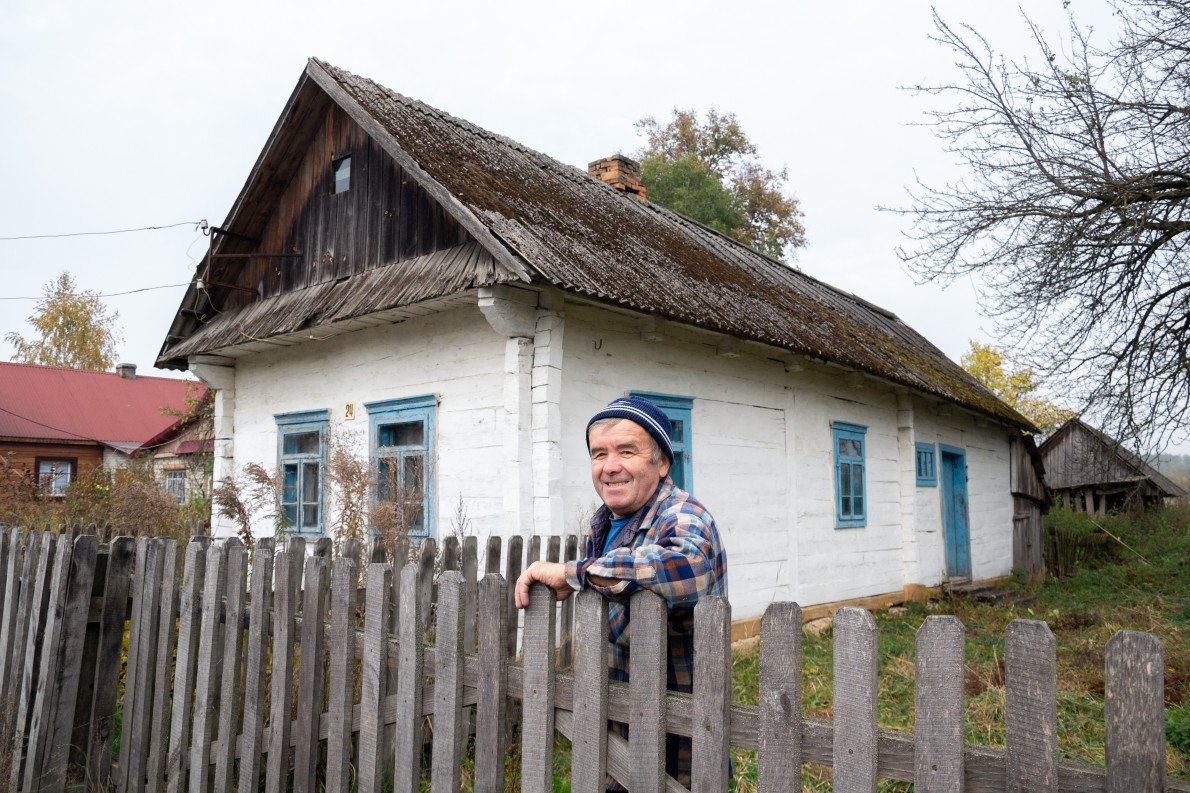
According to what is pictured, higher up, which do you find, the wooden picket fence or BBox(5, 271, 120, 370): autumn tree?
BBox(5, 271, 120, 370): autumn tree

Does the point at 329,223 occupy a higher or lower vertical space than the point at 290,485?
higher

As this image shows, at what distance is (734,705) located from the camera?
6.51 feet

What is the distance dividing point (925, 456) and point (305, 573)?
11.7 metres

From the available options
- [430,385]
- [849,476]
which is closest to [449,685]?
[430,385]

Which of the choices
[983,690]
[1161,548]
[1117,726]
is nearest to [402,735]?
[1117,726]

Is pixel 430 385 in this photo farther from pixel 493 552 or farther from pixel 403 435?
pixel 493 552

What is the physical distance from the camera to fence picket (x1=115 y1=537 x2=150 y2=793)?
3580mm

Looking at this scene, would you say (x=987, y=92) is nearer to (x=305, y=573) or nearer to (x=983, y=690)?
(x=983, y=690)

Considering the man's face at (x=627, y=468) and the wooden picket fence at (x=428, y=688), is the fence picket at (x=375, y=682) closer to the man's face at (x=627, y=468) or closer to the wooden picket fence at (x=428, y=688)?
the wooden picket fence at (x=428, y=688)

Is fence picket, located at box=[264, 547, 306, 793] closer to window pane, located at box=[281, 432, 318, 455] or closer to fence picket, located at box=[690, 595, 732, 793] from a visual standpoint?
fence picket, located at box=[690, 595, 732, 793]

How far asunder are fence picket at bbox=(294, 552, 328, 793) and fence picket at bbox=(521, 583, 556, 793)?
3.37 feet

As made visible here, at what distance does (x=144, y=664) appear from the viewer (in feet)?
11.6

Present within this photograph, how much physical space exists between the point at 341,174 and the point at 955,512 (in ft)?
36.2

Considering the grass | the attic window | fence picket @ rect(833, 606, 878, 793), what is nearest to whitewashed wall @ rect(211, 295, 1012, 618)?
the grass
